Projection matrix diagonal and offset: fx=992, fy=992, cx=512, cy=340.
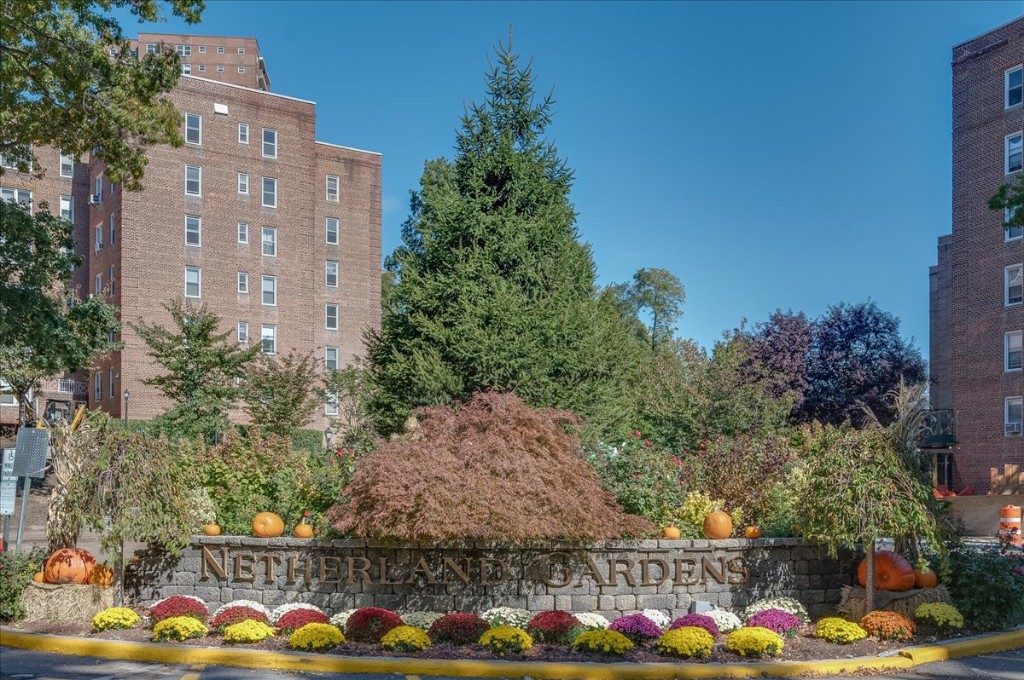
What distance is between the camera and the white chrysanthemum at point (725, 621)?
1326cm

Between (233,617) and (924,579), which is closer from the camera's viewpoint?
(233,617)

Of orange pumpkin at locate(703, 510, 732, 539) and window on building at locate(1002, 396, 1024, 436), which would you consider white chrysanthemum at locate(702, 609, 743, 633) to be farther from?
window on building at locate(1002, 396, 1024, 436)

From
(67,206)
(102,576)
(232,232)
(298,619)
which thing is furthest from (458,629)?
(67,206)

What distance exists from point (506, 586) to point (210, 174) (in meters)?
39.1

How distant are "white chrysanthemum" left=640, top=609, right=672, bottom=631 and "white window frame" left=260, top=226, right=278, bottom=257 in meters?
40.0

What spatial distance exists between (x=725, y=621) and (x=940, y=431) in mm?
31003

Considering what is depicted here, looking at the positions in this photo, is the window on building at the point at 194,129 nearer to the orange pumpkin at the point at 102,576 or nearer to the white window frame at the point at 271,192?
the white window frame at the point at 271,192

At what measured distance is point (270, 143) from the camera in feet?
166

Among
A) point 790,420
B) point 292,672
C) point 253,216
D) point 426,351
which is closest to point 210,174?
point 253,216

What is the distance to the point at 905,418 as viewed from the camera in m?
14.1

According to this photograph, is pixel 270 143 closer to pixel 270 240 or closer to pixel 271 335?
pixel 270 240

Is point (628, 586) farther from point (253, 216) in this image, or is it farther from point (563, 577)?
point (253, 216)

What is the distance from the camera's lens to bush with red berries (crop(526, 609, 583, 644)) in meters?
Result: 12.6

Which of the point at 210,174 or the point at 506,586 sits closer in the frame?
the point at 506,586
